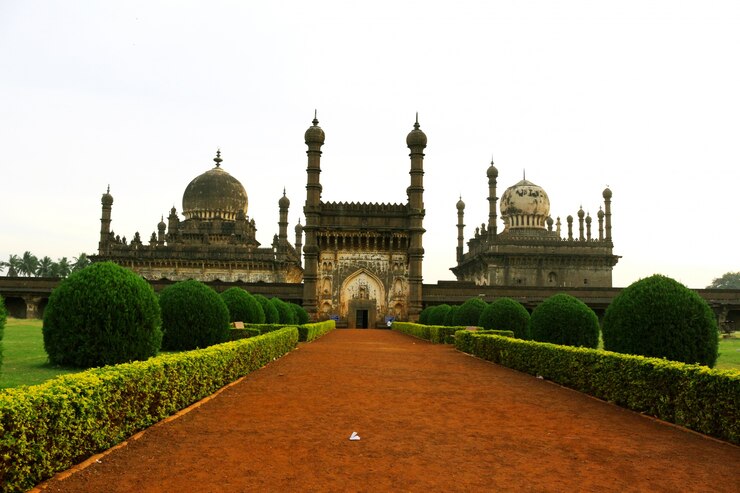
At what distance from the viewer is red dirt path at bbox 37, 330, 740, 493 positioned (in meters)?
4.98

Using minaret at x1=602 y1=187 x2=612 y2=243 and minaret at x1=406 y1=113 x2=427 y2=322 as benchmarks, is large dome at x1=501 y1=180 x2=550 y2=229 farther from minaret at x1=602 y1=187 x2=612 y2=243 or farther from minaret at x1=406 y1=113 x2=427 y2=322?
minaret at x1=406 y1=113 x2=427 y2=322

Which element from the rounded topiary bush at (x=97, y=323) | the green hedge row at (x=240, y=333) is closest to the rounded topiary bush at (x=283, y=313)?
the green hedge row at (x=240, y=333)

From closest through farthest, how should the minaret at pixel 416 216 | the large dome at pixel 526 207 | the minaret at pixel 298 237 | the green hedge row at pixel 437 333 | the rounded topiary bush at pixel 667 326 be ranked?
the rounded topiary bush at pixel 667 326, the green hedge row at pixel 437 333, the minaret at pixel 416 216, the large dome at pixel 526 207, the minaret at pixel 298 237

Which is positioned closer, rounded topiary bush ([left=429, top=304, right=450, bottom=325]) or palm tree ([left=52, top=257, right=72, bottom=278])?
rounded topiary bush ([left=429, top=304, right=450, bottom=325])

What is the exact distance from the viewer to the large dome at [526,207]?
49219mm

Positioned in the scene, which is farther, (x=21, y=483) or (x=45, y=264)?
(x=45, y=264)

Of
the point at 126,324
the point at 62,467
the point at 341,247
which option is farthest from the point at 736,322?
the point at 62,467

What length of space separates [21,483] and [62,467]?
631mm

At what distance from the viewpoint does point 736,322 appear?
123 ft

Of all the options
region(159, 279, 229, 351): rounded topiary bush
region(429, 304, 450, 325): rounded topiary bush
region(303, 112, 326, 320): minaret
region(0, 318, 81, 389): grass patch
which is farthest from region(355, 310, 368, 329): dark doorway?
region(0, 318, 81, 389): grass patch

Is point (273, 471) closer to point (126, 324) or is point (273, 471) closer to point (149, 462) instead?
point (149, 462)

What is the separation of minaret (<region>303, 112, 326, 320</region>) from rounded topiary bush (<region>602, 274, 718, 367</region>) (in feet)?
87.4

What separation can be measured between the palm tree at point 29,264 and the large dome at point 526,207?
61.4 metres

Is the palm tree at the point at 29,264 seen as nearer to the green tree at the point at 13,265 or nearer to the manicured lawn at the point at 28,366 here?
the green tree at the point at 13,265
